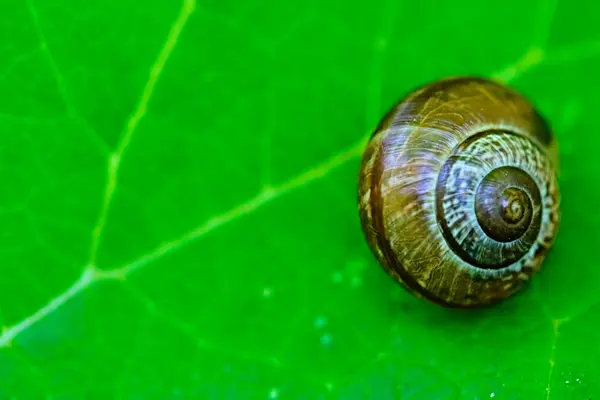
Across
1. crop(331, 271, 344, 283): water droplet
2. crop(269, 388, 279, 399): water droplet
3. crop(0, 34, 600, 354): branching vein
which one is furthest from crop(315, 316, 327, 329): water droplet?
crop(0, 34, 600, 354): branching vein

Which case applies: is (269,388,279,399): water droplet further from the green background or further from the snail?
the snail

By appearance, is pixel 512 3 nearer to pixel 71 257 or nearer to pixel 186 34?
pixel 186 34

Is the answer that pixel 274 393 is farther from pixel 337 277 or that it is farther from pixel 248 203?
pixel 248 203

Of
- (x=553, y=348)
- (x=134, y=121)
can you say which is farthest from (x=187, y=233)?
(x=553, y=348)

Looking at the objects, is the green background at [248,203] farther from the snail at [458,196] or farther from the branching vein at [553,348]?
the snail at [458,196]

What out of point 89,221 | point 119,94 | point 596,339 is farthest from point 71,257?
point 596,339

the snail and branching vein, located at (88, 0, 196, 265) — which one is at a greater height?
branching vein, located at (88, 0, 196, 265)

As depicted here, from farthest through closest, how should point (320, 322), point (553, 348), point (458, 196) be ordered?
point (320, 322)
point (553, 348)
point (458, 196)
